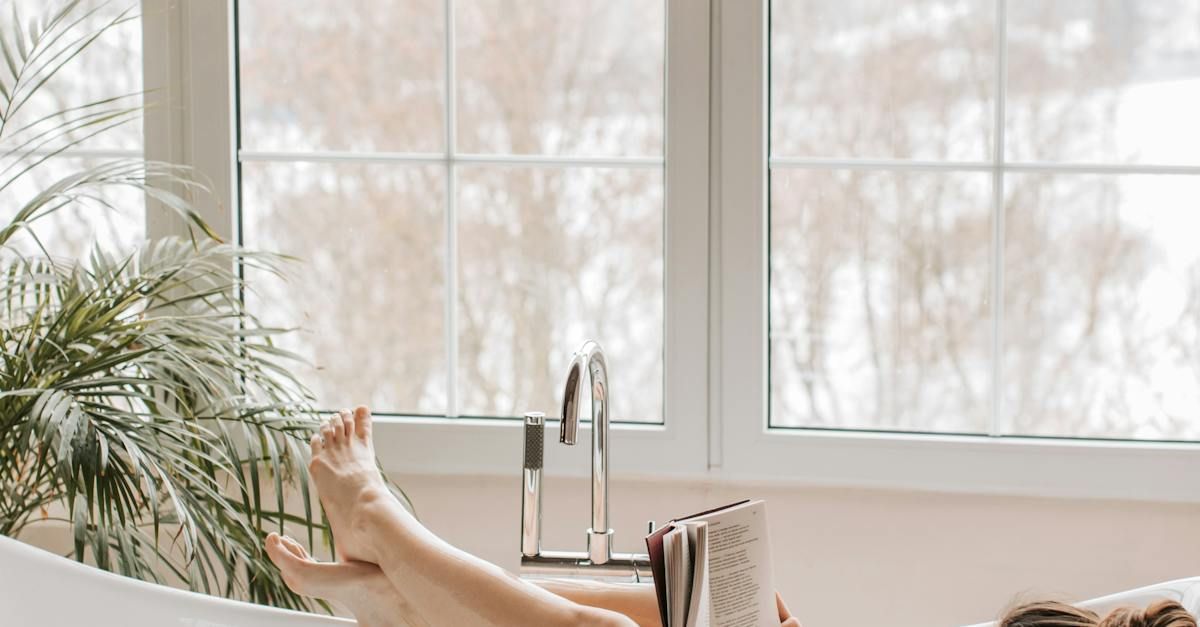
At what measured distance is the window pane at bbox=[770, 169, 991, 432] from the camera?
1973 mm

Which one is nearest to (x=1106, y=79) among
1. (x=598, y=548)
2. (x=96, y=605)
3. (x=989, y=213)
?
(x=989, y=213)

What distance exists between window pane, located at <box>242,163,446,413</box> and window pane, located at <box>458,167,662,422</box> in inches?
2.6

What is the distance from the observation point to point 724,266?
196 centimetres

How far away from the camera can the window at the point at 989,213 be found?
1.91m

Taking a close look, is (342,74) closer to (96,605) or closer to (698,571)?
(96,605)

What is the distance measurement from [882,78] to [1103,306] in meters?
0.60

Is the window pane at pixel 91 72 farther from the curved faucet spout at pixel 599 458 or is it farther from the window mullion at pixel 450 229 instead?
the curved faucet spout at pixel 599 458

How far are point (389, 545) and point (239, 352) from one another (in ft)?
1.95

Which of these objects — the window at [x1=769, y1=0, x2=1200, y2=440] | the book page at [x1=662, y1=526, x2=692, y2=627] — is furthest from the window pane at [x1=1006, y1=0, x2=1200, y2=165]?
the book page at [x1=662, y1=526, x2=692, y2=627]

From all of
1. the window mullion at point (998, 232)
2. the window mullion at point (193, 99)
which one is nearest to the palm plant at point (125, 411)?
the window mullion at point (193, 99)

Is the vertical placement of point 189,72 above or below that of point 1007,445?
above

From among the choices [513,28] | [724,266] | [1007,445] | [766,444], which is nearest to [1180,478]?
[1007,445]

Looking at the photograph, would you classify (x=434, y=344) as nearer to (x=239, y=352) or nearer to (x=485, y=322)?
(x=485, y=322)

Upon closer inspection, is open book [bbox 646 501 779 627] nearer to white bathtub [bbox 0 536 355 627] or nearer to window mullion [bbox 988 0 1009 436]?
white bathtub [bbox 0 536 355 627]
